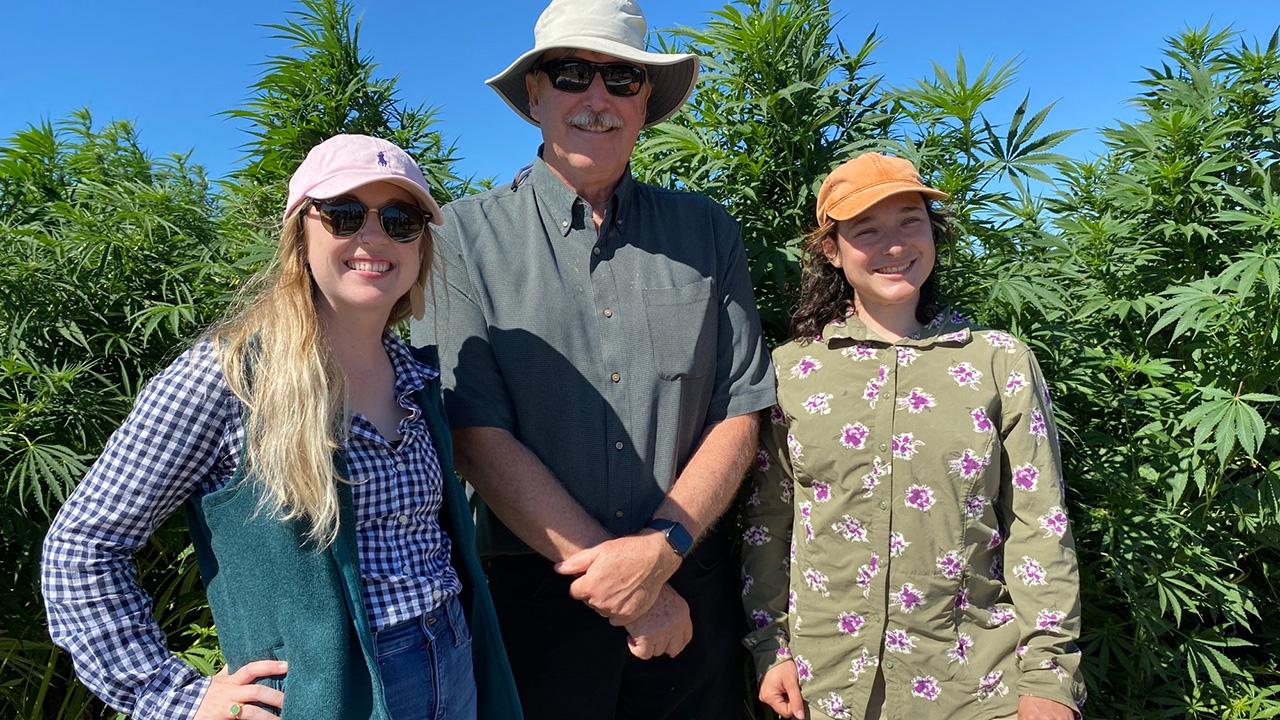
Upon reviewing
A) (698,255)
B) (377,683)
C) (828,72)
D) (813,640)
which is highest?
(828,72)

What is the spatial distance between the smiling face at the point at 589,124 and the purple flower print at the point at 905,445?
0.97 meters

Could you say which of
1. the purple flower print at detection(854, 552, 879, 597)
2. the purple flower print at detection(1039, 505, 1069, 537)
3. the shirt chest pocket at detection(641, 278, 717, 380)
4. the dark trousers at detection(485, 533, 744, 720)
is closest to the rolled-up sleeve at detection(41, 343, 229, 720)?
the dark trousers at detection(485, 533, 744, 720)

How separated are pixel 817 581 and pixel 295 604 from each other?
4.09 feet

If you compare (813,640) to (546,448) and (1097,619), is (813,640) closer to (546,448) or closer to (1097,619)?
(546,448)

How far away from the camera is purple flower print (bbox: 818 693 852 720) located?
2197 mm

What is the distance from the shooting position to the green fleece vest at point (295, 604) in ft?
5.02

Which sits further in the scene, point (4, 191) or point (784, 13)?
point (4, 191)

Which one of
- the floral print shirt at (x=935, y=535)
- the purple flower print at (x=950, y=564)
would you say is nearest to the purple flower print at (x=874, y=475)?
the floral print shirt at (x=935, y=535)

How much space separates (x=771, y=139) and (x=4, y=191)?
9.36 ft

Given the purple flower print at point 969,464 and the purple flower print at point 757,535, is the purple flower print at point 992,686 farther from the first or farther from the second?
the purple flower print at point 757,535

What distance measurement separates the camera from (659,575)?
6.91ft

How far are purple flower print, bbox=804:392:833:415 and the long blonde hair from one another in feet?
3.73

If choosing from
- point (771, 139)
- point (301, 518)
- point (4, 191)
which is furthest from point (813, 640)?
point (4, 191)

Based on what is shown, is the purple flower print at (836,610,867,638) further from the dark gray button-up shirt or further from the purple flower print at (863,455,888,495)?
the dark gray button-up shirt
